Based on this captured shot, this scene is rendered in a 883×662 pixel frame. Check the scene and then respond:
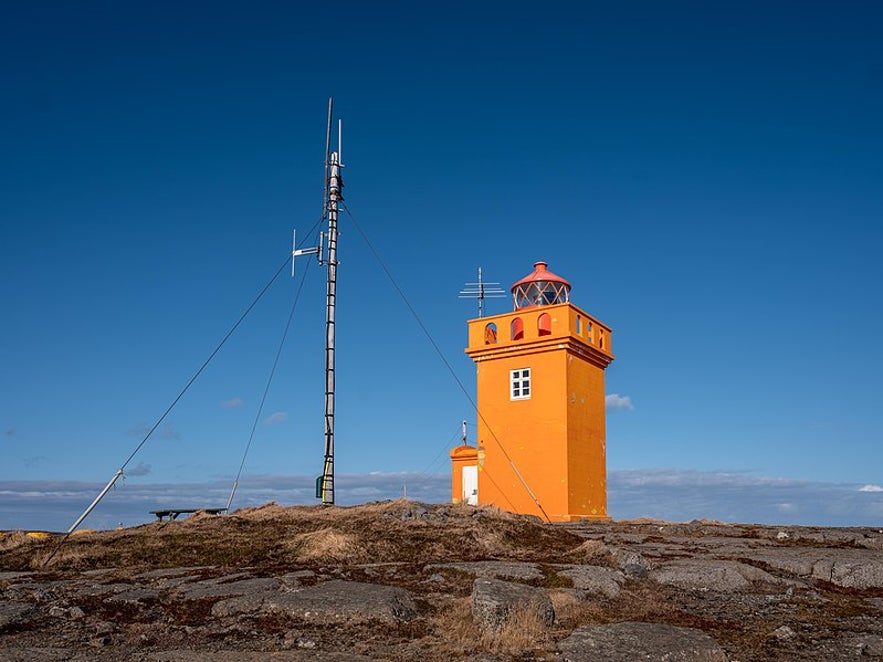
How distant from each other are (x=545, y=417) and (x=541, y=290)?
17.7 feet

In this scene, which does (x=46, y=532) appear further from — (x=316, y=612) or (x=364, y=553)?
(x=316, y=612)

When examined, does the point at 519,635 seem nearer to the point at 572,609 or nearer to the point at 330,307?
the point at 572,609

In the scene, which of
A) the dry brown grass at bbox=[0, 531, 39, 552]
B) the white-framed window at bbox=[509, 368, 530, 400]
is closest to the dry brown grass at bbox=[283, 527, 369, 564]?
the dry brown grass at bbox=[0, 531, 39, 552]

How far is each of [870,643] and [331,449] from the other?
1462 centimetres

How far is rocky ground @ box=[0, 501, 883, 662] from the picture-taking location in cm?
675

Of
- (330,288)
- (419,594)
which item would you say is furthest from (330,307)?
(419,594)

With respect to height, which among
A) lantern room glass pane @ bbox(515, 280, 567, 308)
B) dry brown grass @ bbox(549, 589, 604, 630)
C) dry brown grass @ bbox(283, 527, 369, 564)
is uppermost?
lantern room glass pane @ bbox(515, 280, 567, 308)

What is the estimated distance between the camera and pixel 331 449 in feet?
65.2

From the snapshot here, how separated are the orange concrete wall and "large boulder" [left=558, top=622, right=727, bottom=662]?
17.5 metres

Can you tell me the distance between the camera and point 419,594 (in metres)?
8.65

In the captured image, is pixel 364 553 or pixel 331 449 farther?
pixel 331 449

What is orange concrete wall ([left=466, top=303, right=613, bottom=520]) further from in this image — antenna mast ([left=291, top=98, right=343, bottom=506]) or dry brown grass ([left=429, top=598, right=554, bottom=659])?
dry brown grass ([left=429, top=598, right=554, bottom=659])

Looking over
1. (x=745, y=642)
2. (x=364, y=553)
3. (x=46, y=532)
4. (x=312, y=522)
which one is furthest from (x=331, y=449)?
(x=745, y=642)

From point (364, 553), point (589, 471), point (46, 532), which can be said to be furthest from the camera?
point (589, 471)
